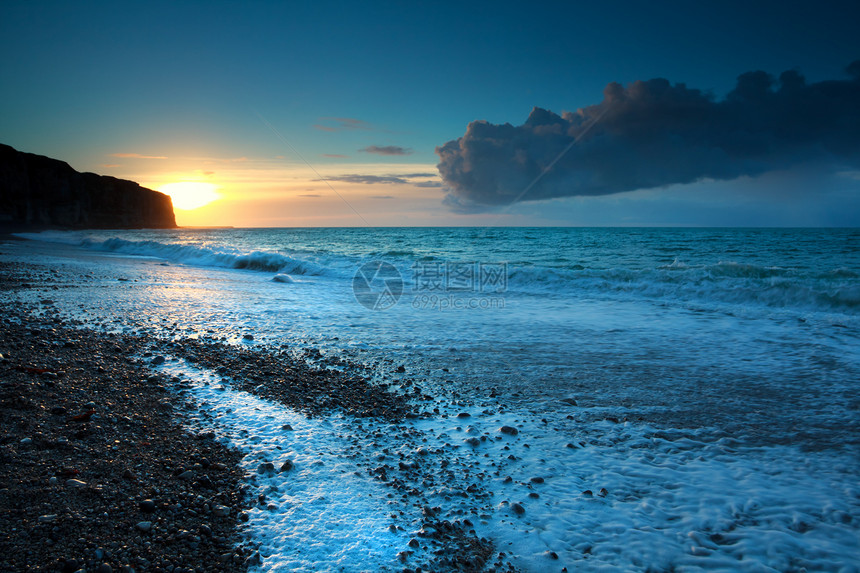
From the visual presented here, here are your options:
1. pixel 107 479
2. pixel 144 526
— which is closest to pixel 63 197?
pixel 107 479

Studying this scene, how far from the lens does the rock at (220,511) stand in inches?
108

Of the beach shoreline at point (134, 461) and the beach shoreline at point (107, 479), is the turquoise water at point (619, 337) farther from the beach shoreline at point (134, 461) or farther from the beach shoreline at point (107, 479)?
the beach shoreline at point (107, 479)

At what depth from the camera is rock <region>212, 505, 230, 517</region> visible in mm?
2745

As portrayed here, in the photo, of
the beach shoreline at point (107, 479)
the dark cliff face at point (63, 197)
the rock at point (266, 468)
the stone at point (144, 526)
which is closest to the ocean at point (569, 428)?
the rock at point (266, 468)

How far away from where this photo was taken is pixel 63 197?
87125mm

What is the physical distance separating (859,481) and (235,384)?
20.2ft

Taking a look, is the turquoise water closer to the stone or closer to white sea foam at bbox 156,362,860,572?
white sea foam at bbox 156,362,860,572

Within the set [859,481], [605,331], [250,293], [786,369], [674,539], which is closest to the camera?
[674,539]

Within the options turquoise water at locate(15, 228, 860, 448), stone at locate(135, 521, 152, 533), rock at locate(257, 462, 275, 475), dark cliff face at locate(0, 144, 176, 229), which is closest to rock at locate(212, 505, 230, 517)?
stone at locate(135, 521, 152, 533)

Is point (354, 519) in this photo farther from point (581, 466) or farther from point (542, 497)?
point (581, 466)

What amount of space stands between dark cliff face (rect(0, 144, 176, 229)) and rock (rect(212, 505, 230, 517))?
99.9 meters

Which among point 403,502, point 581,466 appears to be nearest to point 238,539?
point 403,502

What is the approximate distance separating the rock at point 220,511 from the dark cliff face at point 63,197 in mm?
99947

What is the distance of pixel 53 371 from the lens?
4.87 metres
